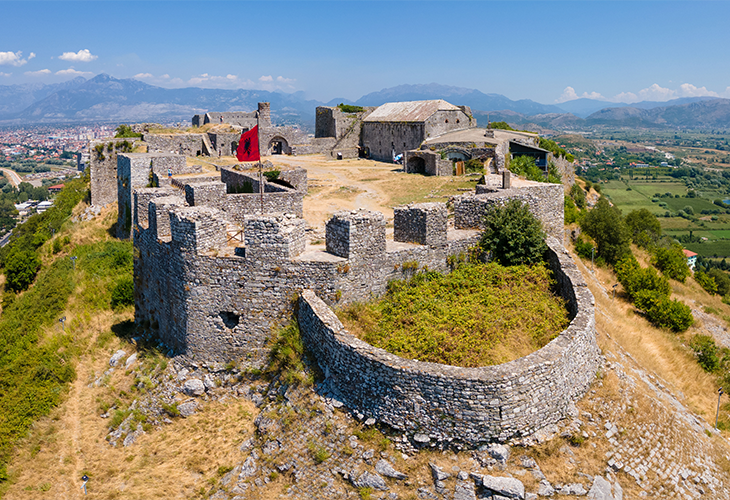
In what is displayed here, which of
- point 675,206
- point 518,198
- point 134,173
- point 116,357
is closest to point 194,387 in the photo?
point 116,357

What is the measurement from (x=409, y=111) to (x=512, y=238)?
34622 mm

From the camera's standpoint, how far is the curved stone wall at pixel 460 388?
801 cm

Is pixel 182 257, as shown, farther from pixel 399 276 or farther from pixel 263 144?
pixel 263 144

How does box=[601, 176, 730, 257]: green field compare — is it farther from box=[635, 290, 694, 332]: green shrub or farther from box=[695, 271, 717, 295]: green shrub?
box=[635, 290, 694, 332]: green shrub

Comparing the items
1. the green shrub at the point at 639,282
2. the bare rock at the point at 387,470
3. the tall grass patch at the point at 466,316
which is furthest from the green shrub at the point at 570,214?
the bare rock at the point at 387,470

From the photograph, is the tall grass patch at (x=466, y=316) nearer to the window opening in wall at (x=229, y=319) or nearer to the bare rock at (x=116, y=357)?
the window opening in wall at (x=229, y=319)

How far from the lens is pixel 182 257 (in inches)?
445

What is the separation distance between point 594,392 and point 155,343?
10988 mm

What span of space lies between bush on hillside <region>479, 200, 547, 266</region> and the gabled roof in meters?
29.4

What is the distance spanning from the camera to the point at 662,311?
2211 centimetres

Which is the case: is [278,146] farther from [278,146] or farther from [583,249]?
[583,249]

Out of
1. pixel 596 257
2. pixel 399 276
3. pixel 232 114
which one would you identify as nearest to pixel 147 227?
pixel 399 276

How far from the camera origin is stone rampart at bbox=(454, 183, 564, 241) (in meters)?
14.1

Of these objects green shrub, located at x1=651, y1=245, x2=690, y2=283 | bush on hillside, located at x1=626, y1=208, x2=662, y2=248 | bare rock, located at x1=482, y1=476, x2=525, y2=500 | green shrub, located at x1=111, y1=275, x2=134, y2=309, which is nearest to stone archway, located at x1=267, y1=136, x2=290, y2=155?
bush on hillside, located at x1=626, y1=208, x2=662, y2=248
